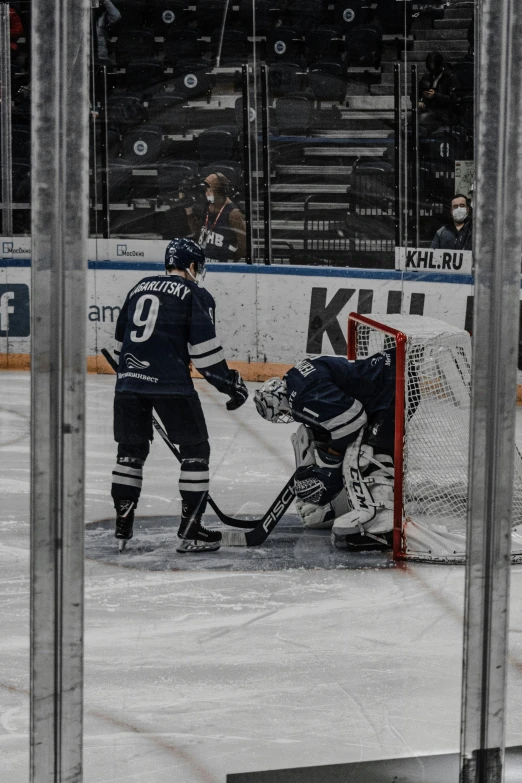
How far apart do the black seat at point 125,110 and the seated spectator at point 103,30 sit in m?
0.24

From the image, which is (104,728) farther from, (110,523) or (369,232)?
(369,232)

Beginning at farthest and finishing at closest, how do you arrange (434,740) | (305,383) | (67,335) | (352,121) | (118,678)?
(352,121), (305,383), (118,678), (434,740), (67,335)

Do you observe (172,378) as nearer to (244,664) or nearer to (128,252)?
(128,252)

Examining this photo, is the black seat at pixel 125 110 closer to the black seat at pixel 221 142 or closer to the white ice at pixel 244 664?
the black seat at pixel 221 142

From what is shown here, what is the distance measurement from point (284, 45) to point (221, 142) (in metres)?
1.14

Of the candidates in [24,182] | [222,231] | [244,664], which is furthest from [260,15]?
[24,182]

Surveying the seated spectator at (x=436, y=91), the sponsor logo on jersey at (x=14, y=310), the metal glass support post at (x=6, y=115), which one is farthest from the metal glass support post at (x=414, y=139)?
the sponsor logo on jersey at (x=14, y=310)

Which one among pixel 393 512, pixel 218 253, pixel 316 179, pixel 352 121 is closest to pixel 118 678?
pixel 393 512

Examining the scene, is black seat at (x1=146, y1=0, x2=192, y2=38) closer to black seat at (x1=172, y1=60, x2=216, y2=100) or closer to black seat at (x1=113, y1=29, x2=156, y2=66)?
black seat at (x1=113, y1=29, x2=156, y2=66)

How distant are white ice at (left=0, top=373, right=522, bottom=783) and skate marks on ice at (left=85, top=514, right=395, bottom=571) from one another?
0.05m

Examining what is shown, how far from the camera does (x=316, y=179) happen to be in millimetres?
4699

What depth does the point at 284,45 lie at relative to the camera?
16.8 ft

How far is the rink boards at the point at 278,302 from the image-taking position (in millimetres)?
3037

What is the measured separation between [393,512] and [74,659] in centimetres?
218
